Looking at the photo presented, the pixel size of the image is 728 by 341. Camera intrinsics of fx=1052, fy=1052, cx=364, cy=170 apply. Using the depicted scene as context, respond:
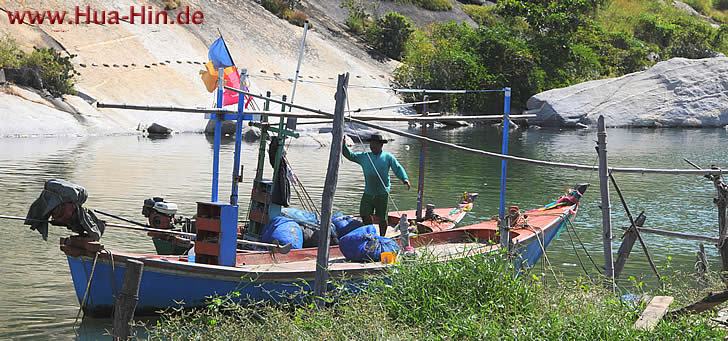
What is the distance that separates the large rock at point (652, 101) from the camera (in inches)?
1885

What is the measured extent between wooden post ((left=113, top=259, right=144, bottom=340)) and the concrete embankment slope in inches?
976

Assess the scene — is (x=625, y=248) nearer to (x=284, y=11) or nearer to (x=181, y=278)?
(x=181, y=278)

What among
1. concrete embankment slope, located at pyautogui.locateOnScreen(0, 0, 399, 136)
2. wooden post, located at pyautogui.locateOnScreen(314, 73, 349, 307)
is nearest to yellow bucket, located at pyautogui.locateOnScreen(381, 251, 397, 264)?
wooden post, located at pyautogui.locateOnScreen(314, 73, 349, 307)

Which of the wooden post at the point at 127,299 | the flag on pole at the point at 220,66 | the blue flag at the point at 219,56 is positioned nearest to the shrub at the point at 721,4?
the flag on pole at the point at 220,66

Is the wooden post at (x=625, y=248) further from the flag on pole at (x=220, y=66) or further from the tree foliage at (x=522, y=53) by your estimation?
the tree foliage at (x=522, y=53)

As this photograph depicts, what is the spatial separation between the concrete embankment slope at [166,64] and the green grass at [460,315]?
940 inches

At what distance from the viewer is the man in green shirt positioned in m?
13.2

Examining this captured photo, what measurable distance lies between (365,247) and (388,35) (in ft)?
141

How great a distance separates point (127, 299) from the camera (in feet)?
28.2

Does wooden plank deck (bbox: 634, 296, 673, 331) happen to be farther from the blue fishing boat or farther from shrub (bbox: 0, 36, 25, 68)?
shrub (bbox: 0, 36, 25, 68)

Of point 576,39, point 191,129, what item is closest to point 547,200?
point 191,129

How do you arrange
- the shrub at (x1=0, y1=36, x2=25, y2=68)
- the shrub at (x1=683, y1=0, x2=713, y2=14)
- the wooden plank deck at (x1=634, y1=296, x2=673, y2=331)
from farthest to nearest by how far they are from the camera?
1. the shrub at (x1=683, y1=0, x2=713, y2=14)
2. the shrub at (x1=0, y1=36, x2=25, y2=68)
3. the wooden plank deck at (x1=634, y1=296, x2=673, y2=331)

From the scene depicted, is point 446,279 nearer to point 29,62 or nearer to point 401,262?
point 401,262

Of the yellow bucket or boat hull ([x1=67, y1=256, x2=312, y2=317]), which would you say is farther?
the yellow bucket
